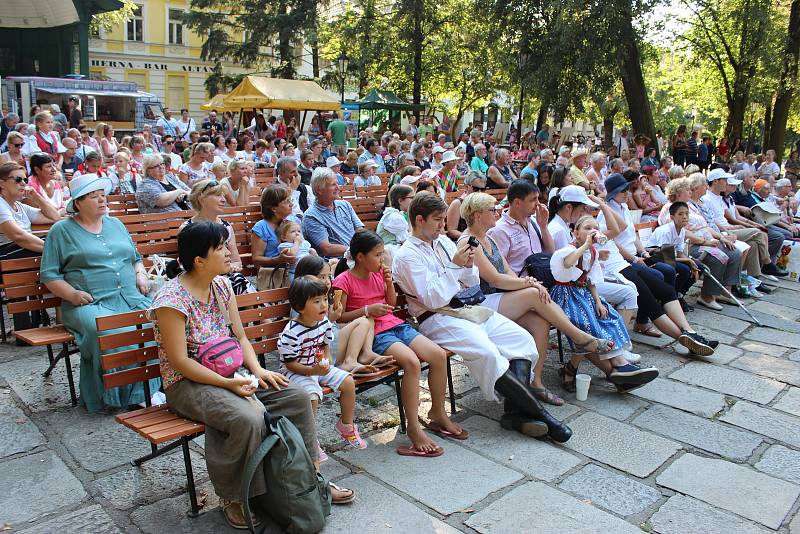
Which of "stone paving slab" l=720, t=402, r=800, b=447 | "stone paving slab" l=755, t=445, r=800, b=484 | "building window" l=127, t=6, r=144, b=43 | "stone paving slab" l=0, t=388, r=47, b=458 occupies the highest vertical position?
"building window" l=127, t=6, r=144, b=43

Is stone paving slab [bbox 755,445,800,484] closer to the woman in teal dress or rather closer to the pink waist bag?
the pink waist bag

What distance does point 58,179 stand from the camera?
691 cm

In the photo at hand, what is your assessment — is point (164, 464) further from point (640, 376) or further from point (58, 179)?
point (58, 179)

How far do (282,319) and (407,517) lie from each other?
1.45 meters

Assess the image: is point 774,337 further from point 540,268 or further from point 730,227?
point 540,268

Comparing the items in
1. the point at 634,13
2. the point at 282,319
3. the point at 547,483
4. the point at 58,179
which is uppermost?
the point at 634,13

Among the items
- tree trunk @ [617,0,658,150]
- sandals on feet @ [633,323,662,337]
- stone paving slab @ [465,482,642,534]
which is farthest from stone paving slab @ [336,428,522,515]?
tree trunk @ [617,0,658,150]

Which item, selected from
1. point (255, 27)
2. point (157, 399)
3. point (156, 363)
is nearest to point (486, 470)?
point (156, 363)

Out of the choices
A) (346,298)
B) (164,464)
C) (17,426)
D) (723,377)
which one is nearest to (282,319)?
(346,298)

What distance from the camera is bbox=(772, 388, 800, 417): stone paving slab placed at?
509 cm

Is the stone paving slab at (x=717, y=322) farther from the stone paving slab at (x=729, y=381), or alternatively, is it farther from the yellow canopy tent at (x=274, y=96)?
the yellow canopy tent at (x=274, y=96)

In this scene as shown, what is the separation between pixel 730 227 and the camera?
9000 millimetres

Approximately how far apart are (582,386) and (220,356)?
106 inches

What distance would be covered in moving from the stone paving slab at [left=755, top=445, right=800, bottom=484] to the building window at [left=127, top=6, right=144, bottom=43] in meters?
42.6
